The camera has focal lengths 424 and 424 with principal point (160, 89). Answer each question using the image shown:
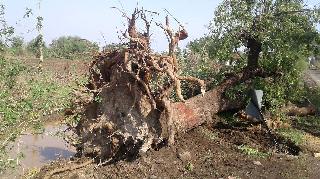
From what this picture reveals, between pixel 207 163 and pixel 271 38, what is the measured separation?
4481 mm

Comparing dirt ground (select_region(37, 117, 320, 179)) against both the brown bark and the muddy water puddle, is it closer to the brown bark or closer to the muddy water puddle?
the brown bark

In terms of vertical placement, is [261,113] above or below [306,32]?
below

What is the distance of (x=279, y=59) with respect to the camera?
38.1ft

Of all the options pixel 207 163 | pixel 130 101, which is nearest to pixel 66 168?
pixel 130 101

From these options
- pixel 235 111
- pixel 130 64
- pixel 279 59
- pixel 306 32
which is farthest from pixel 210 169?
pixel 306 32

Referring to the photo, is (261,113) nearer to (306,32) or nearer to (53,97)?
(306,32)

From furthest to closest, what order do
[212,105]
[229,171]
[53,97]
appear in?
[212,105]
[53,97]
[229,171]

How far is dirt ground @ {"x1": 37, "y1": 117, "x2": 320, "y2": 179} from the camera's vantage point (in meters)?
8.41

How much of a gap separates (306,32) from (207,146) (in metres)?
4.53

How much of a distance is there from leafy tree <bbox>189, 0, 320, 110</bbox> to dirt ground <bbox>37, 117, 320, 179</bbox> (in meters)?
2.62

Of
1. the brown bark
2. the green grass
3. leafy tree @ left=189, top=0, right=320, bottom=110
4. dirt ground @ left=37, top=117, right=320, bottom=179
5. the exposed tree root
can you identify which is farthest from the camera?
leafy tree @ left=189, top=0, right=320, bottom=110

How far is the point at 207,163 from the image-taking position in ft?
28.9

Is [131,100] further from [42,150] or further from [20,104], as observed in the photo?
[42,150]

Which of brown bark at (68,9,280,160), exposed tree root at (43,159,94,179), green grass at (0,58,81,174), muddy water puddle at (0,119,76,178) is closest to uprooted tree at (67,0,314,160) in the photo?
brown bark at (68,9,280,160)
